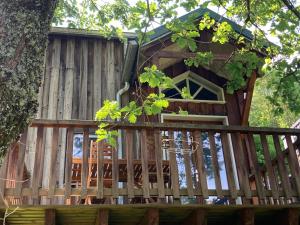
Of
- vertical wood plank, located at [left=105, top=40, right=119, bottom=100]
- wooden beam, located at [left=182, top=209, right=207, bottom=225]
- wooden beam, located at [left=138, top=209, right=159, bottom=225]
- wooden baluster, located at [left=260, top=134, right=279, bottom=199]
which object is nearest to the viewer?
wooden beam, located at [left=138, top=209, right=159, bottom=225]

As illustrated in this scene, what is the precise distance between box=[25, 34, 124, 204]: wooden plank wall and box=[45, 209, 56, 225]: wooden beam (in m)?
2.96

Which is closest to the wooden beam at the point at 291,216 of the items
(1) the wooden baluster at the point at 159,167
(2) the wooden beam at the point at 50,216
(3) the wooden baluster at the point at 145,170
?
(1) the wooden baluster at the point at 159,167

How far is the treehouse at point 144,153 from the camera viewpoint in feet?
14.0

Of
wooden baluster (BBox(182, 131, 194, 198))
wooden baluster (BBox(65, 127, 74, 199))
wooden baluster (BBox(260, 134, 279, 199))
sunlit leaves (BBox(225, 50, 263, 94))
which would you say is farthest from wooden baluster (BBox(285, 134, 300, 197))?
wooden baluster (BBox(65, 127, 74, 199))

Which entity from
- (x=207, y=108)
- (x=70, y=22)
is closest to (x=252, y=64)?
(x=207, y=108)

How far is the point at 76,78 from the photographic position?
26.1 feet

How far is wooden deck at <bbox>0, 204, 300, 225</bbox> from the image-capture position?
4.18m

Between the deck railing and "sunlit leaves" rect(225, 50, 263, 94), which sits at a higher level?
"sunlit leaves" rect(225, 50, 263, 94)

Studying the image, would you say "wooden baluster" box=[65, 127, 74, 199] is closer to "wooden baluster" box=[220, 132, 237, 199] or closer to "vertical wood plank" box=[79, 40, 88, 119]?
"wooden baluster" box=[220, 132, 237, 199]

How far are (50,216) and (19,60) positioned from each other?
→ 2.73 m

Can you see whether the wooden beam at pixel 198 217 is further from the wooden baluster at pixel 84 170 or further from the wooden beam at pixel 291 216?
the wooden baluster at pixel 84 170

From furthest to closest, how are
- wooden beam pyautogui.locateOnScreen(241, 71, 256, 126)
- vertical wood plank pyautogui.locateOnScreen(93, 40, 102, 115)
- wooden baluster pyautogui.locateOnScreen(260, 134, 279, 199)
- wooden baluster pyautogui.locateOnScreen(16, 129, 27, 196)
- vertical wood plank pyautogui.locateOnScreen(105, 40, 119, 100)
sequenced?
1. vertical wood plank pyautogui.locateOnScreen(105, 40, 119, 100)
2. vertical wood plank pyautogui.locateOnScreen(93, 40, 102, 115)
3. wooden beam pyautogui.locateOnScreen(241, 71, 256, 126)
4. wooden baluster pyautogui.locateOnScreen(260, 134, 279, 199)
5. wooden baluster pyautogui.locateOnScreen(16, 129, 27, 196)

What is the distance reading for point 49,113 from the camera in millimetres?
7547

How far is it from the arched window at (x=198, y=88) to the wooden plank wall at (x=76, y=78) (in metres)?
1.24
